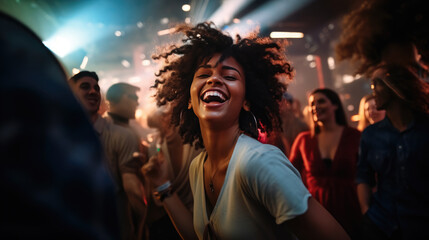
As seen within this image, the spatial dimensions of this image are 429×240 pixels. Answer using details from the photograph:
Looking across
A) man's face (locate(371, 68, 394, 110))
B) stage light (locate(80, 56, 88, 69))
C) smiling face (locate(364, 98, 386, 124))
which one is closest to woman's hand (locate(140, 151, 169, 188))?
stage light (locate(80, 56, 88, 69))

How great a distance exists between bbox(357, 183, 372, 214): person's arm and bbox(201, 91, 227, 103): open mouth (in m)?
2.01

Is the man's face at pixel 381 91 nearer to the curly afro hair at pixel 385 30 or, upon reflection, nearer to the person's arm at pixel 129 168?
the curly afro hair at pixel 385 30

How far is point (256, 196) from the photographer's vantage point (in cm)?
125

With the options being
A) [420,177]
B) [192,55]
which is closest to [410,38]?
[420,177]

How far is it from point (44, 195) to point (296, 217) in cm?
95

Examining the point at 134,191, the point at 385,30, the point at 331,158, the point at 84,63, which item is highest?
the point at 385,30

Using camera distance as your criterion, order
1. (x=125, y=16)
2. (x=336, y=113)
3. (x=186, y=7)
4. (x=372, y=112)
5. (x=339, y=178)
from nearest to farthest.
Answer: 1. (x=186, y=7)
2. (x=339, y=178)
3. (x=336, y=113)
4. (x=372, y=112)
5. (x=125, y=16)

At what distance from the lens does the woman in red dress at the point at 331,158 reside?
2.97 m

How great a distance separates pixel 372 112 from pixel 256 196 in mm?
3790

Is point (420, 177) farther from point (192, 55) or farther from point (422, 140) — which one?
point (192, 55)

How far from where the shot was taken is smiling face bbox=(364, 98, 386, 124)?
409 centimetres

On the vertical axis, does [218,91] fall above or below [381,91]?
above

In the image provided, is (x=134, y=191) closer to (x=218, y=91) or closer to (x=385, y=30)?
(x=218, y=91)

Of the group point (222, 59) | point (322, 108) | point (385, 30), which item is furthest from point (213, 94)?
point (385, 30)
